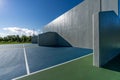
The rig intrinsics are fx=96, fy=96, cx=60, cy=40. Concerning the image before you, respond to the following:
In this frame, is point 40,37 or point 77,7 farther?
point 40,37

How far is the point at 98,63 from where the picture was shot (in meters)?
4.16

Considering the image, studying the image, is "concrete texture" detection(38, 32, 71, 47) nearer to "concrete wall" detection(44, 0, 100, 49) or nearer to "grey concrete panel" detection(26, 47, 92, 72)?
"concrete wall" detection(44, 0, 100, 49)

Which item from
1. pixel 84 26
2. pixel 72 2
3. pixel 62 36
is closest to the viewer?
pixel 84 26

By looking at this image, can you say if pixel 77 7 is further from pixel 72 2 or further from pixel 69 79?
pixel 69 79

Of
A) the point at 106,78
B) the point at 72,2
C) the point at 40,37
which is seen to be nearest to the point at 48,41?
the point at 40,37

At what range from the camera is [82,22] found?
12250 mm

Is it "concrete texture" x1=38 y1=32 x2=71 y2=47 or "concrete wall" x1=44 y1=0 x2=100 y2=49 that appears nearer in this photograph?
"concrete wall" x1=44 y1=0 x2=100 y2=49

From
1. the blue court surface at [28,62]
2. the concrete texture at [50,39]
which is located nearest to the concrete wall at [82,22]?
the concrete texture at [50,39]

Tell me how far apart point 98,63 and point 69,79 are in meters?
1.76

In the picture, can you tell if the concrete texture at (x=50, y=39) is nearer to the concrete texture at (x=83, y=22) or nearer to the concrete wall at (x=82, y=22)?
the concrete texture at (x=83, y=22)

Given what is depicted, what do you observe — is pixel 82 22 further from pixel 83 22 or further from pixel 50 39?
pixel 50 39

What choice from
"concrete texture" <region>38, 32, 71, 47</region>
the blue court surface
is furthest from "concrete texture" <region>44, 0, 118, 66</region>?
the blue court surface

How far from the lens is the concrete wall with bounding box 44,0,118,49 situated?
9.81 m

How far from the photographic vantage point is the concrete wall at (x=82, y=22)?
981 centimetres
